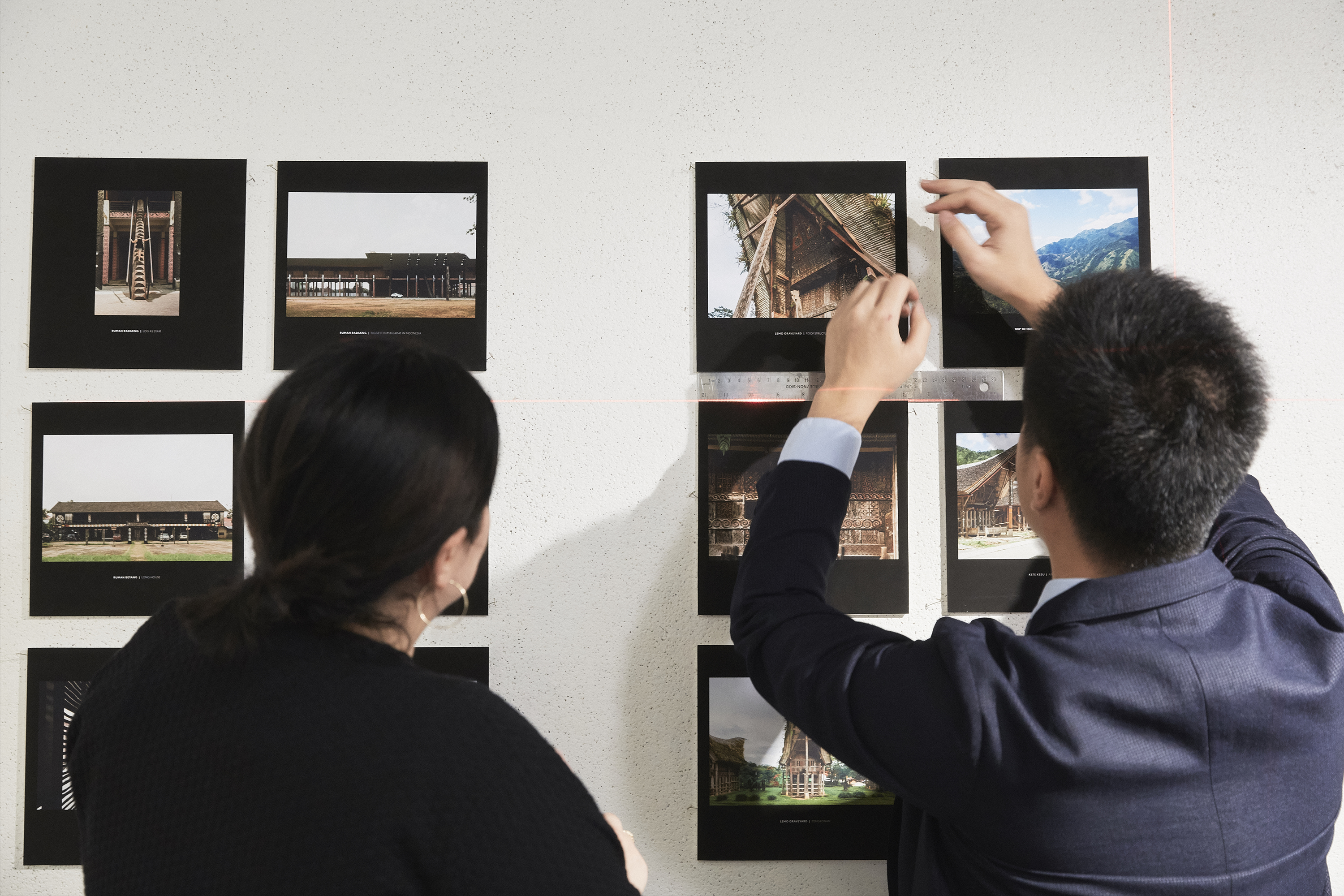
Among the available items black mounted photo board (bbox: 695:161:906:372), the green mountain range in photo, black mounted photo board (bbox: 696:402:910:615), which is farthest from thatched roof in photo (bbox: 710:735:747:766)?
the green mountain range in photo

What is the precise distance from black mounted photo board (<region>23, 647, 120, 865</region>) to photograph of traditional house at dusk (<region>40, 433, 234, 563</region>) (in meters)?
0.14

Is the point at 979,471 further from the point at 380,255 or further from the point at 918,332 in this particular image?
the point at 380,255

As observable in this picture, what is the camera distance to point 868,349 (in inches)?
39.1

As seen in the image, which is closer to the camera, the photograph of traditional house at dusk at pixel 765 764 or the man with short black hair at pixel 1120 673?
the man with short black hair at pixel 1120 673

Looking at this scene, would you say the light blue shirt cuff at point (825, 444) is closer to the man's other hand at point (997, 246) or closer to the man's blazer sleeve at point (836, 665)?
the man's blazer sleeve at point (836, 665)

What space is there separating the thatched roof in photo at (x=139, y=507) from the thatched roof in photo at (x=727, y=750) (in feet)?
2.48

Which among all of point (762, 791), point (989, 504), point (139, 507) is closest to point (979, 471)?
point (989, 504)

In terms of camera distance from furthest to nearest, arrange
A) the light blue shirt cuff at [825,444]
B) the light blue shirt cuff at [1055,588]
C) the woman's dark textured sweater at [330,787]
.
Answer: the light blue shirt cuff at [825,444], the light blue shirt cuff at [1055,588], the woman's dark textured sweater at [330,787]

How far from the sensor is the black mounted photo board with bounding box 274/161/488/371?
109 cm

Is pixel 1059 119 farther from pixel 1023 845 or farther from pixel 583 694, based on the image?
pixel 583 694

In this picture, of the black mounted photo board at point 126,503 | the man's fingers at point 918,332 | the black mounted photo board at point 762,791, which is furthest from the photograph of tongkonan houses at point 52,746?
the man's fingers at point 918,332

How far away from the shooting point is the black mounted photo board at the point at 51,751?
1.06 meters

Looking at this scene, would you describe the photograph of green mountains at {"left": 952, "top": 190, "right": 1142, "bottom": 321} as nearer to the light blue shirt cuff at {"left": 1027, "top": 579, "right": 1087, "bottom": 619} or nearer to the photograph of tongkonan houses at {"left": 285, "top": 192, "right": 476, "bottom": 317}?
the light blue shirt cuff at {"left": 1027, "top": 579, "right": 1087, "bottom": 619}

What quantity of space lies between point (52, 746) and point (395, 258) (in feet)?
2.69
